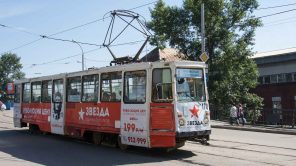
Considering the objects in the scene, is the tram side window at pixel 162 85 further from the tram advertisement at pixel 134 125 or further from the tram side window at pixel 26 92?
the tram side window at pixel 26 92

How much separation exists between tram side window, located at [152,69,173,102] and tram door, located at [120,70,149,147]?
1.04 ft

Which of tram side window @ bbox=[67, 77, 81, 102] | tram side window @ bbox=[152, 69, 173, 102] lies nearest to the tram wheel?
tram side window @ bbox=[152, 69, 173, 102]

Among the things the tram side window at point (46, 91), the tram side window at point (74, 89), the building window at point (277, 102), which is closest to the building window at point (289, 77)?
the building window at point (277, 102)

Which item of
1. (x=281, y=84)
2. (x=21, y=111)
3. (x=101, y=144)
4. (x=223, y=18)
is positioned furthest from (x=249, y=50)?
(x=101, y=144)

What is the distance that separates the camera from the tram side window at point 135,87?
13531 millimetres

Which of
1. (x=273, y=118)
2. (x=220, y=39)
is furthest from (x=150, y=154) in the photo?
(x=220, y=39)

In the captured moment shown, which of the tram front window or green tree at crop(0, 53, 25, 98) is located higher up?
green tree at crop(0, 53, 25, 98)

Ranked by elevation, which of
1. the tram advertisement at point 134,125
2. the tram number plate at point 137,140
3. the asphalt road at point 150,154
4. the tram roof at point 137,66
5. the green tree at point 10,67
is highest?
the green tree at point 10,67

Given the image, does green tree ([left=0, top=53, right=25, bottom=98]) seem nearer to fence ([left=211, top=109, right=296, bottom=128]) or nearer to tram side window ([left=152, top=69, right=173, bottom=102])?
fence ([left=211, top=109, right=296, bottom=128])

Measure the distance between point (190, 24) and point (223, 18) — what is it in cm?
251

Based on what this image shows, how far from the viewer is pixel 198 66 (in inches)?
533

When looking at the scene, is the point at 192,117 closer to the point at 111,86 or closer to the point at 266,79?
the point at 111,86

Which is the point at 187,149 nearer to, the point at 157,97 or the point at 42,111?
the point at 157,97

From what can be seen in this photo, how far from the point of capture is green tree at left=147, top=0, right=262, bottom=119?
33.9 m
